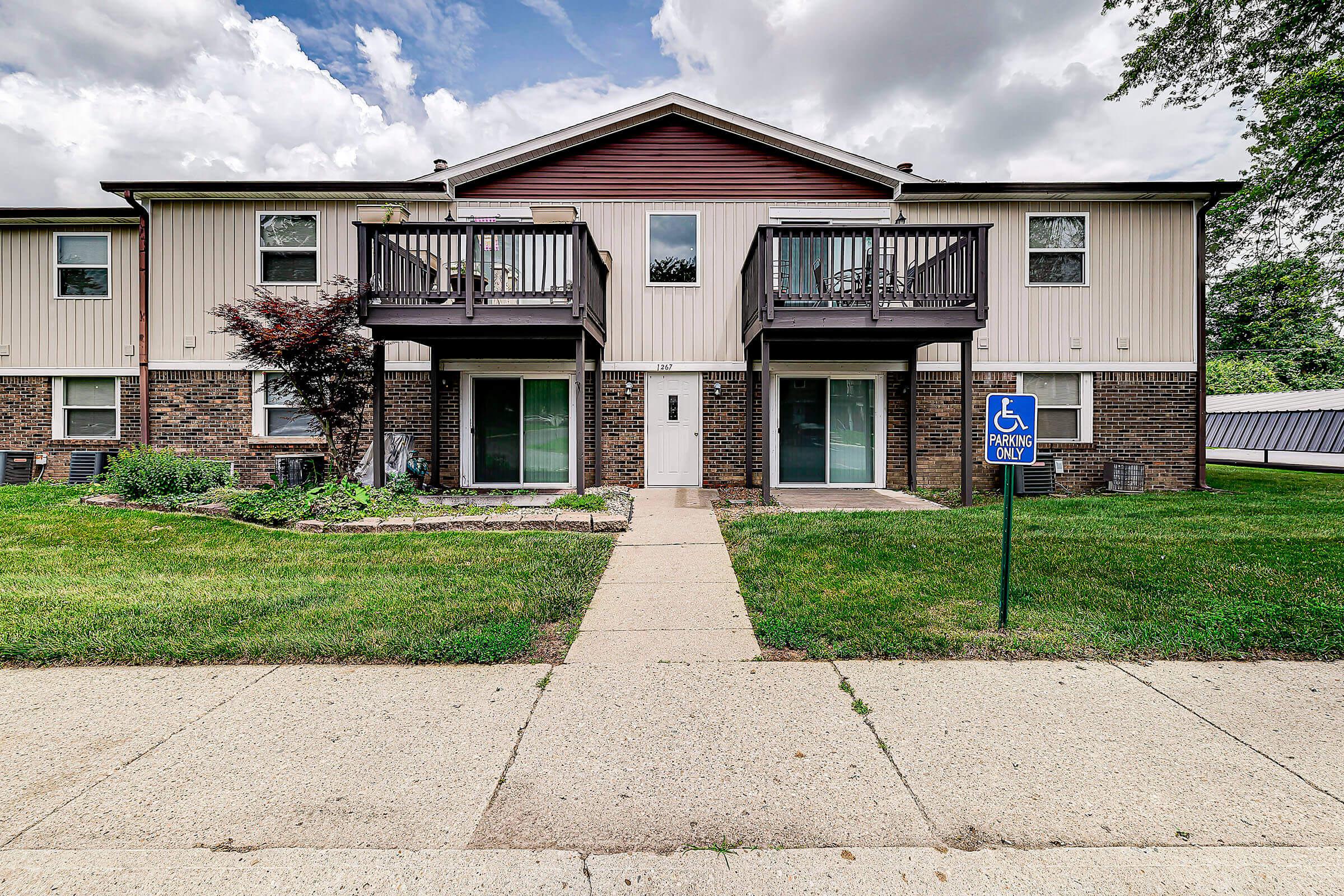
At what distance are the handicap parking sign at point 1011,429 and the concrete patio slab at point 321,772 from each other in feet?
11.0

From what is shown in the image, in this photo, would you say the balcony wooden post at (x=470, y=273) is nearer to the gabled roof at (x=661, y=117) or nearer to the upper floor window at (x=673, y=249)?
the gabled roof at (x=661, y=117)

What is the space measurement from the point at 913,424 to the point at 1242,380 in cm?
3508

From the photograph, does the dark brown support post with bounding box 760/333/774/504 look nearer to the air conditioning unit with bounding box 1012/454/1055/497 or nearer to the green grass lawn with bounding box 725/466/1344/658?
the green grass lawn with bounding box 725/466/1344/658

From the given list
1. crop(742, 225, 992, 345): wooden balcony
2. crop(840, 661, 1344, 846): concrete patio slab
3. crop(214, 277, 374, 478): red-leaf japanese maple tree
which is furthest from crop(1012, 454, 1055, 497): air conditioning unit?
crop(214, 277, 374, 478): red-leaf japanese maple tree

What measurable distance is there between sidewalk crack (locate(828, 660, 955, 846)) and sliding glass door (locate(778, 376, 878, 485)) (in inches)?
316

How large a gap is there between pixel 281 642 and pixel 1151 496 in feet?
40.5

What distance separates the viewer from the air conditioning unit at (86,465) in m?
11.1

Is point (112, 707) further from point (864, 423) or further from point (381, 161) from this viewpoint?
point (381, 161)

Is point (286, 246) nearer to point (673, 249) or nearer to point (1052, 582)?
point (673, 249)

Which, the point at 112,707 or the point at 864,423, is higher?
the point at 864,423

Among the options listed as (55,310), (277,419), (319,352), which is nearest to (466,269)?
(319,352)

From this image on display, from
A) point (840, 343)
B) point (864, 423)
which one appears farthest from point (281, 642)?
point (864, 423)

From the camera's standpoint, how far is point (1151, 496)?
10.2 m

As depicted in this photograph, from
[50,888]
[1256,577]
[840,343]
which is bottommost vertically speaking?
[50,888]
